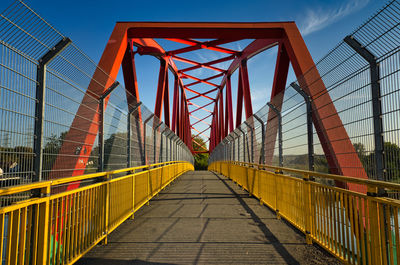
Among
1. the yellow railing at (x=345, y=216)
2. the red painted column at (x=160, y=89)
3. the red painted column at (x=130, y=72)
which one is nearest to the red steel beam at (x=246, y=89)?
the red painted column at (x=160, y=89)

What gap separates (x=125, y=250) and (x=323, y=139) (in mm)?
3246

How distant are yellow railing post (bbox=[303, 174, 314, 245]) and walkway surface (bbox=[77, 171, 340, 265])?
0.15 m

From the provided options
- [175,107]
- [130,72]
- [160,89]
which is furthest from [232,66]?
[130,72]

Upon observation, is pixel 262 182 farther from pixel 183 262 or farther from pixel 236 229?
pixel 183 262

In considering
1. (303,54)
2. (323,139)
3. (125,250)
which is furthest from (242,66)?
(125,250)

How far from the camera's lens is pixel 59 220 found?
8.65ft

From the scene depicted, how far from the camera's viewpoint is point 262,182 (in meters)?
6.53

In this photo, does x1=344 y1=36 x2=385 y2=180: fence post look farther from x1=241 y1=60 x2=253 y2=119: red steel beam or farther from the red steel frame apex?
x1=241 y1=60 x2=253 y2=119: red steel beam

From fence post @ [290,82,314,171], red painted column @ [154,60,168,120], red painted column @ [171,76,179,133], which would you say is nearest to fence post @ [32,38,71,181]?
fence post @ [290,82,314,171]

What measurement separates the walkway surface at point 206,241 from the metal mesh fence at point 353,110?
1167 millimetres

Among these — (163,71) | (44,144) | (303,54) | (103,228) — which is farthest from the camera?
(163,71)

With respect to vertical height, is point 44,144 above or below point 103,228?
above

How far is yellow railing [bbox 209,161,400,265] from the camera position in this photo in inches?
85.0

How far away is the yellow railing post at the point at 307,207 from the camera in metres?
3.64
